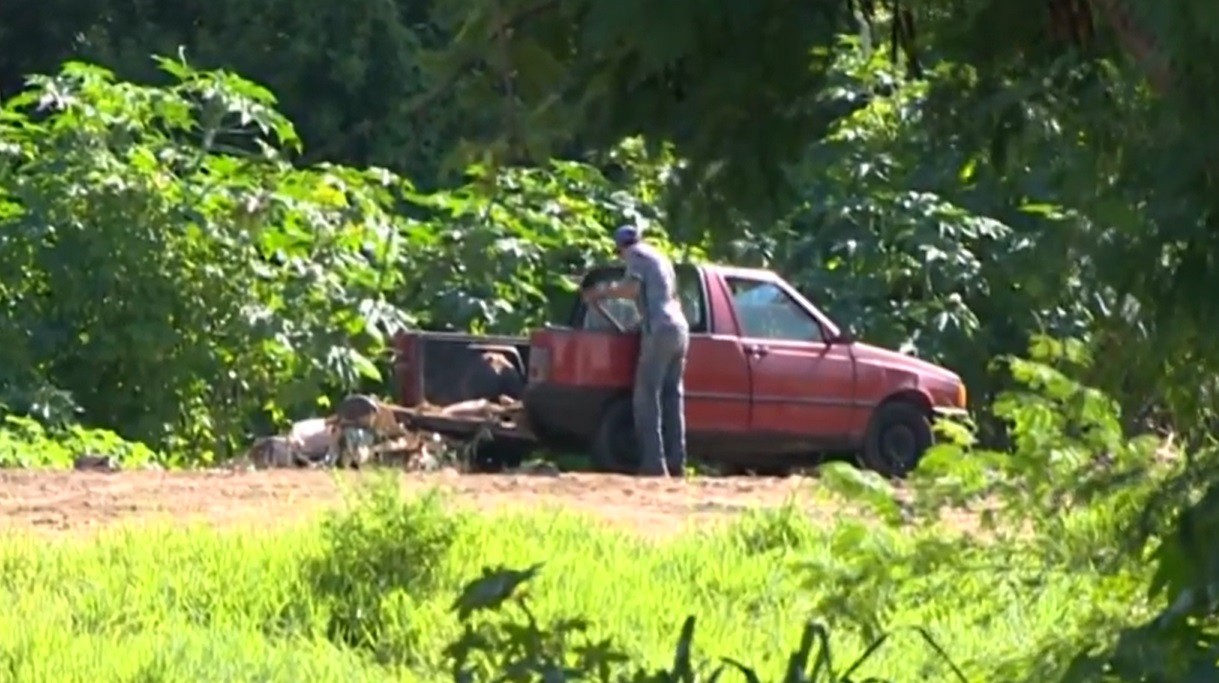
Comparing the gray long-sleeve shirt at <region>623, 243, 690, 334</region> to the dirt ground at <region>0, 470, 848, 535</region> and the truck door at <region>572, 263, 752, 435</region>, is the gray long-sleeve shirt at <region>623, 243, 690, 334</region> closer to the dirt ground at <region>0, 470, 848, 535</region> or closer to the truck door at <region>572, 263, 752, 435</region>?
the truck door at <region>572, 263, 752, 435</region>

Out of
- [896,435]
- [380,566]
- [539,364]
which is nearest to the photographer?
[380,566]

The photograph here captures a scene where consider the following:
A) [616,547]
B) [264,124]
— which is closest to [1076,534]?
[616,547]

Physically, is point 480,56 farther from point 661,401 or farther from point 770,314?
point 770,314

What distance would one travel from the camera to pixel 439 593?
9.12 meters

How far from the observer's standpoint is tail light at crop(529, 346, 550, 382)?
15628mm

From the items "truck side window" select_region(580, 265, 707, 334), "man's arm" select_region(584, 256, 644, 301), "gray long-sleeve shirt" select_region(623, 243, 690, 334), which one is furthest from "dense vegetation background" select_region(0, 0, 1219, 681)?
"truck side window" select_region(580, 265, 707, 334)

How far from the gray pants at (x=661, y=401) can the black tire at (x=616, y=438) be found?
440mm

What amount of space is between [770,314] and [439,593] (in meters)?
7.78

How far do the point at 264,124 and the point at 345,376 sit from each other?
2.06m

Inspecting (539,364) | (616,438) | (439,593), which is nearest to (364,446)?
(539,364)

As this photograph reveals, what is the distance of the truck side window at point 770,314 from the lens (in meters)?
16.5

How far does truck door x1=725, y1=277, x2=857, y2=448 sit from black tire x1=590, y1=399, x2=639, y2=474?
104 cm

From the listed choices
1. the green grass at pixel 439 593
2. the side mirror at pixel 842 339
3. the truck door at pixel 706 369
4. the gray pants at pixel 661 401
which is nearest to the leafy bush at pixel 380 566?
the green grass at pixel 439 593

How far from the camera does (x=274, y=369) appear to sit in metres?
17.3
